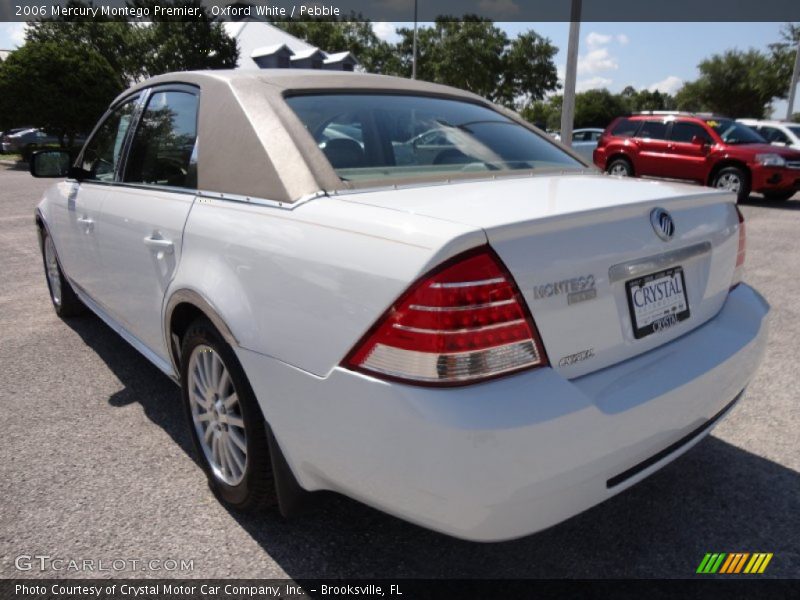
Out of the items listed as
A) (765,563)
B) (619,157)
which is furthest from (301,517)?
(619,157)

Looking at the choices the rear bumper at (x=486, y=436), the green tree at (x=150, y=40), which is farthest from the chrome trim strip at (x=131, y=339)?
the green tree at (x=150, y=40)

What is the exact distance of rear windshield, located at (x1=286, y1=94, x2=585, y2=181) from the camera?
2.37 meters

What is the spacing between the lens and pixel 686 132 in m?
12.8

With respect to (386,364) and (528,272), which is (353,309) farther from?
(528,272)

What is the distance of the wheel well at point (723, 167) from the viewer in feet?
39.0

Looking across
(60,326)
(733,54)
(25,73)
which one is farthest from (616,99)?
(60,326)

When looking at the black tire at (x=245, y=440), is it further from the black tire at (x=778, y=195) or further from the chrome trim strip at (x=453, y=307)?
the black tire at (x=778, y=195)

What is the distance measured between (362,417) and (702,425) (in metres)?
1.23

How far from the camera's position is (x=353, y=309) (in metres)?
1.68

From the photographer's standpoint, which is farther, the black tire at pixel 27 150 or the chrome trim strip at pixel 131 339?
the black tire at pixel 27 150

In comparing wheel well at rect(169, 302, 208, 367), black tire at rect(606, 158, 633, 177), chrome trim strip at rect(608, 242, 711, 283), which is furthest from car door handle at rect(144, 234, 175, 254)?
black tire at rect(606, 158, 633, 177)

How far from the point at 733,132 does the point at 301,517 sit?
1294 cm

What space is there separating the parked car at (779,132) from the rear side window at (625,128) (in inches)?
109

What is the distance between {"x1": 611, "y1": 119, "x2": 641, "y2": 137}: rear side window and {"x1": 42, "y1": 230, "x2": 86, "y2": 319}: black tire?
1223 cm
